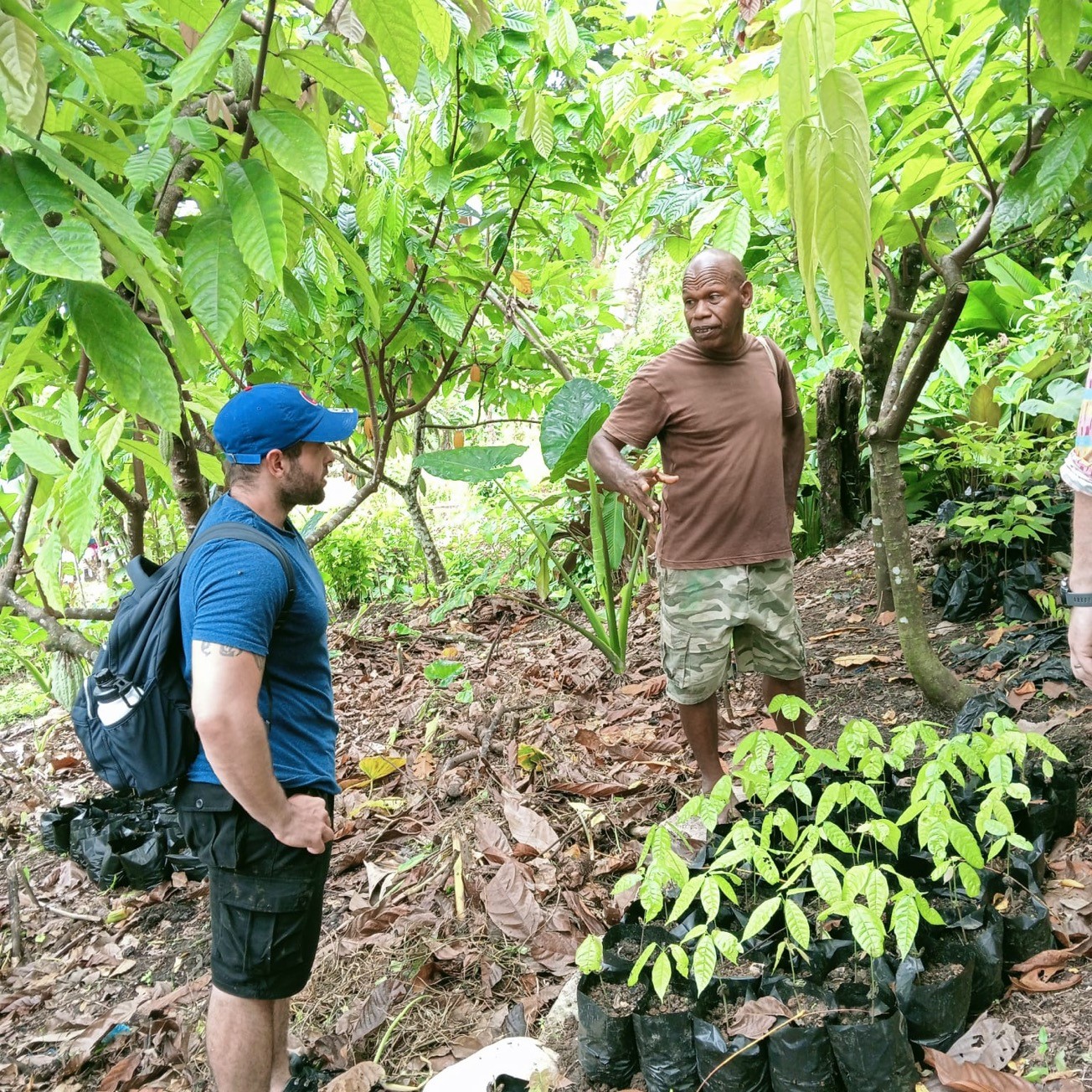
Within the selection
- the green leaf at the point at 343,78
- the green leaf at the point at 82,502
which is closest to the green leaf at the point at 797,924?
the green leaf at the point at 82,502

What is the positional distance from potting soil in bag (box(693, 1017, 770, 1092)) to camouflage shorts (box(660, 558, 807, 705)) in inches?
46.4

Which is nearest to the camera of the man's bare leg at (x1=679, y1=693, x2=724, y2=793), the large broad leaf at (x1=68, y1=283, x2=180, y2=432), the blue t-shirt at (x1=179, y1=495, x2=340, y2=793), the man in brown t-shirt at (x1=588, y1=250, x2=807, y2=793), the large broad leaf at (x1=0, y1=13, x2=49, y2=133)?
the large broad leaf at (x1=0, y1=13, x2=49, y2=133)

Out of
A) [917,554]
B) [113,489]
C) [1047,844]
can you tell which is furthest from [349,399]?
[1047,844]

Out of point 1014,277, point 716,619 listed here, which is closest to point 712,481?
point 716,619

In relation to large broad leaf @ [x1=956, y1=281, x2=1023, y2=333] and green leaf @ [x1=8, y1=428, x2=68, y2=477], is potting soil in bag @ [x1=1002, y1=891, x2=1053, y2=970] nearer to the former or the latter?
green leaf @ [x1=8, y1=428, x2=68, y2=477]

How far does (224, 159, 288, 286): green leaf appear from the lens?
3.29 feet

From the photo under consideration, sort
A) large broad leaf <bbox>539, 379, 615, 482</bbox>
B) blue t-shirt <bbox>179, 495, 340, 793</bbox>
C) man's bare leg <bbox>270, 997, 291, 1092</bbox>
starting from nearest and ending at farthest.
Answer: blue t-shirt <bbox>179, 495, 340, 793</bbox>
man's bare leg <bbox>270, 997, 291, 1092</bbox>
large broad leaf <bbox>539, 379, 615, 482</bbox>

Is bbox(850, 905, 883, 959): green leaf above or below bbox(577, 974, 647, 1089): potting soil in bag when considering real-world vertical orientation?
above

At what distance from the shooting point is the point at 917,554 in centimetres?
477

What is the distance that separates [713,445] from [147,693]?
67.9 inches

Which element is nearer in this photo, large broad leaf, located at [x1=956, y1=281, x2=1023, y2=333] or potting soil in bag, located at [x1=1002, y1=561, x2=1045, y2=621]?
potting soil in bag, located at [x1=1002, y1=561, x2=1045, y2=621]

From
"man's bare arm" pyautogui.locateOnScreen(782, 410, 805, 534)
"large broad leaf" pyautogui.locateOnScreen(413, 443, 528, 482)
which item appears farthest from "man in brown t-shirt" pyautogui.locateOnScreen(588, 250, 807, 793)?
"large broad leaf" pyautogui.locateOnScreen(413, 443, 528, 482)

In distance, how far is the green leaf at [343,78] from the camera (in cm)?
108

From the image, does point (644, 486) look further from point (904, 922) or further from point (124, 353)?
point (124, 353)
